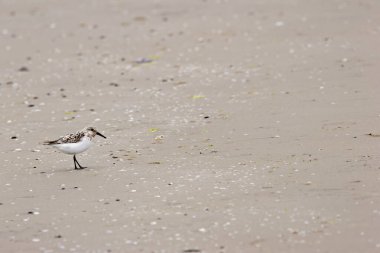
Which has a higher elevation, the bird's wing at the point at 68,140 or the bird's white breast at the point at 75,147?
the bird's wing at the point at 68,140

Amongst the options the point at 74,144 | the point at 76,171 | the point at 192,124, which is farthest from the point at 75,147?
the point at 192,124

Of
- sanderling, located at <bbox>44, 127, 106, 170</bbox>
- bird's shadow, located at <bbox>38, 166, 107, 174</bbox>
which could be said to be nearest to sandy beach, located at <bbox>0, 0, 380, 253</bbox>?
bird's shadow, located at <bbox>38, 166, 107, 174</bbox>

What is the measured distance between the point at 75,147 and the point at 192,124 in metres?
2.44

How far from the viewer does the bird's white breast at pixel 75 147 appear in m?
11.9

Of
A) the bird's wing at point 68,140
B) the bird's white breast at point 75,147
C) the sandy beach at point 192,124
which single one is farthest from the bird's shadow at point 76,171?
the bird's wing at point 68,140

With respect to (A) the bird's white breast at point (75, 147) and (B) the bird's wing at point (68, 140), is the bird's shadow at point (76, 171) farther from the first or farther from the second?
(B) the bird's wing at point (68, 140)

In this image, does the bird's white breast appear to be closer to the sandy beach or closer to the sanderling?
the sanderling

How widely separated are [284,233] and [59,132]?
18.7 ft

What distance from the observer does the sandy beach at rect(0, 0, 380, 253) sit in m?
9.48

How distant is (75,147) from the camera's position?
39.2ft

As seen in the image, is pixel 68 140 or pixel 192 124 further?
pixel 192 124

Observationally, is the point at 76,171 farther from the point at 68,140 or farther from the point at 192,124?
the point at 192,124

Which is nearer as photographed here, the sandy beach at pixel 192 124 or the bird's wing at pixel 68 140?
the sandy beach at pixel 192 124

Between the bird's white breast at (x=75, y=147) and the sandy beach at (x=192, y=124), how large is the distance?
11.2 inches
